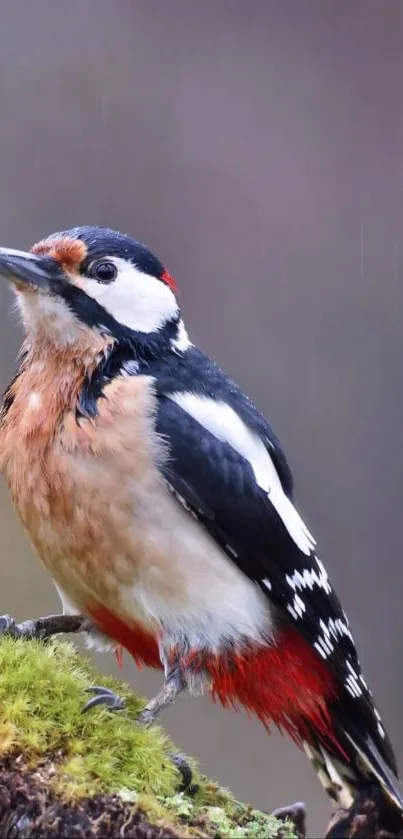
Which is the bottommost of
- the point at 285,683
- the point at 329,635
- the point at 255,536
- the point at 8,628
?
the point at 8,628

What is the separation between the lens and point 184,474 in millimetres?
2678

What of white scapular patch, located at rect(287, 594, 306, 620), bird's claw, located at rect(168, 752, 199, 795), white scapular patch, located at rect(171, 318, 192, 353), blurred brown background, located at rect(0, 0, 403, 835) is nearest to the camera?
bird's claw, located at rect(168, 752, 199, 795)

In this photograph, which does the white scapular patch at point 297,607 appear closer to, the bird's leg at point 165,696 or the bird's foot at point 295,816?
the bird's leg at point 165,696

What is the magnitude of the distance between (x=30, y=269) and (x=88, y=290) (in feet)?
0.50

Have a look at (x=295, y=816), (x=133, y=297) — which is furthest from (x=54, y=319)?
(x=295, y=816)

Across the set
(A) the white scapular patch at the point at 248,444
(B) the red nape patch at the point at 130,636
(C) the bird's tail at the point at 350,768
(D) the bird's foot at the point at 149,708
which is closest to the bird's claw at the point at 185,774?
(D) the bird's foot at the point at 149,708

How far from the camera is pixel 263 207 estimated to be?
6.52m

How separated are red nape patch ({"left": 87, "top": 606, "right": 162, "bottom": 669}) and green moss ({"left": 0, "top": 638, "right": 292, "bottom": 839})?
0.96ft

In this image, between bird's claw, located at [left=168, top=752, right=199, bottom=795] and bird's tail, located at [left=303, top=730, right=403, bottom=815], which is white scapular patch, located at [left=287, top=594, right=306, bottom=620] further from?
bird's claw, located at [left=168, top=752, right=199, bottom=795]

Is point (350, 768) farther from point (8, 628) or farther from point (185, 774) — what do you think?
point (8, 628)

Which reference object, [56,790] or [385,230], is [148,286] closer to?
[56,790]

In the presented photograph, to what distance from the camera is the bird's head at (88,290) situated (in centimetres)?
278

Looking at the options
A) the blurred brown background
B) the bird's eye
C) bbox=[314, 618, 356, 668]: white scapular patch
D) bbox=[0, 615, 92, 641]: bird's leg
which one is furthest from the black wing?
the blurred brown background

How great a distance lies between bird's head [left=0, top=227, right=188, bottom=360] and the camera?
278 cm
